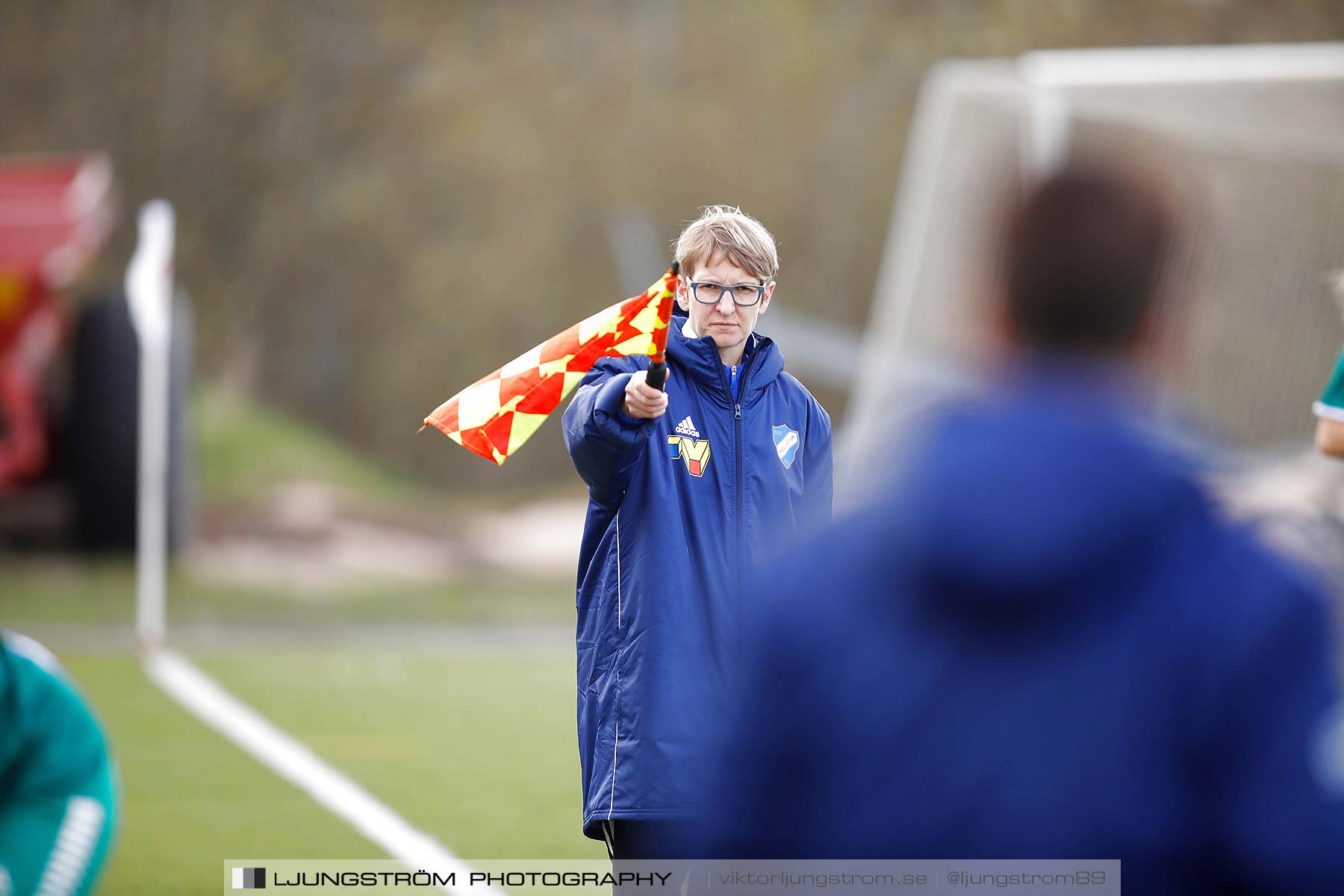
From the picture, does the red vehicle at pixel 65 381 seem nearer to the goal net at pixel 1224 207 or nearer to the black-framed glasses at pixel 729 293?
the goal net at pixel 1224 207

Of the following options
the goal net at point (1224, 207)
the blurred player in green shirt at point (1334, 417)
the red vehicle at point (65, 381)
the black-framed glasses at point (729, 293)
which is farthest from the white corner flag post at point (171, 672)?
the goal net at point (1224, 207)

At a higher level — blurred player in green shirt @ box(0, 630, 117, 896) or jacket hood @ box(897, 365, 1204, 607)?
jacket hood @ box(897, 365, 1204, 607)

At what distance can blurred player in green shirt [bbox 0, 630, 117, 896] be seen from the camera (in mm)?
2598

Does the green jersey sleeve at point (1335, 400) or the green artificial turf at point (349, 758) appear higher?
the green jersey sleeve at point (1335, 400)

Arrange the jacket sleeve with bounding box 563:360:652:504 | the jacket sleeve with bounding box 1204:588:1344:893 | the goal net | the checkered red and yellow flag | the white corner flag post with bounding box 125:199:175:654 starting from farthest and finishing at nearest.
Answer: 1. the goal net
2. the white corner flag post with bounding box 125:199:175:654
3. the checkered red and yellow flag
4. the jacket sleeve with bounding box 563:360:652:504
5. the jacket sleeve with bounding box 1204:588:1344:893

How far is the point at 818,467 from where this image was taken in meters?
3.72

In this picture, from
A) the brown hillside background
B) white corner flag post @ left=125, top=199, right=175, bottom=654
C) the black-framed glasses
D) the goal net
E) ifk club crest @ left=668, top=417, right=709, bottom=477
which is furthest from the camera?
the brown hillside background

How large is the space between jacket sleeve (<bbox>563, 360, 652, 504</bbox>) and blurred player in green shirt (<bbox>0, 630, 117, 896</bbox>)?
1.06 metres

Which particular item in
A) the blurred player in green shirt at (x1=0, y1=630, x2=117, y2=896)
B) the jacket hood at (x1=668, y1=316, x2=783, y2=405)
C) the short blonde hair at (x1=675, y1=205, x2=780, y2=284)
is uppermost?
the short blonde hair at (x1=675, y1=205, x2=780, y2=284)

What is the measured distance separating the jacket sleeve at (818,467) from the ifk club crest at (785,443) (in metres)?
0.08

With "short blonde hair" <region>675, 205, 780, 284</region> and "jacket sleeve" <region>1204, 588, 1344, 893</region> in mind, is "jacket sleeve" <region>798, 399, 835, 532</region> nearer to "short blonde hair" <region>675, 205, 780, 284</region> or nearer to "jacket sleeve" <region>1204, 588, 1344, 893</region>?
"short blonde hair" <region>675, 205, 780, 284</region>

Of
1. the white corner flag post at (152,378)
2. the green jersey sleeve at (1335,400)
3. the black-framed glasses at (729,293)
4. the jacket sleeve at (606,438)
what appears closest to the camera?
the jacket sleeve at (606,438)

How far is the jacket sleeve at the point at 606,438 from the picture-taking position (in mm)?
3328

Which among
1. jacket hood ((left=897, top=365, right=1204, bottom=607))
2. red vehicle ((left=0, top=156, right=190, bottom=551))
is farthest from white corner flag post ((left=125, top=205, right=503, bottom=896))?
jacket hood ((left=897, top=365, right=1204, bottom=607))
